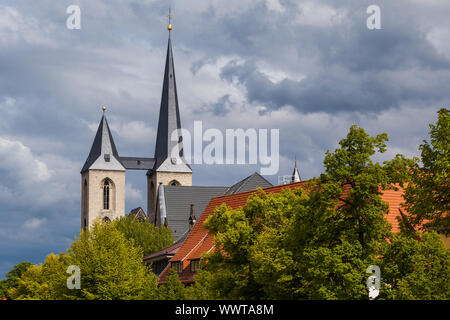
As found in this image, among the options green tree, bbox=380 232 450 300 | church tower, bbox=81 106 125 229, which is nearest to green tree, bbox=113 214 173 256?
church tower, bbox=81 106 125 229

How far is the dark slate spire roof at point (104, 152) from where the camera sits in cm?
14238

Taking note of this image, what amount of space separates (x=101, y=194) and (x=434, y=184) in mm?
110510

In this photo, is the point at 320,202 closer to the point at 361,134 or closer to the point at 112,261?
the point at 361,134

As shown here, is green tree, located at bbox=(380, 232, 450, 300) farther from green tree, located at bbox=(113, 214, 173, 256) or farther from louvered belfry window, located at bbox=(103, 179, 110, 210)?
louvered belfry window, located at bbox=(103, 179, 110, 210)

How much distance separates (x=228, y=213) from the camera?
38.3 metres

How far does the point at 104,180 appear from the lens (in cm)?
14300

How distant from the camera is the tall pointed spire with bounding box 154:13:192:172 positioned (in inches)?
5448

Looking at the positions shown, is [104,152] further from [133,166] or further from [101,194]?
[101,194]

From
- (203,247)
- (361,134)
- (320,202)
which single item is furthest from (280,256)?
(203,247)

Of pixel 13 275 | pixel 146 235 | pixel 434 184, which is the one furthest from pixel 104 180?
pixel 434 184

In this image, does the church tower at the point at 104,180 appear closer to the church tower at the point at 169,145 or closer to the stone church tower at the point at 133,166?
the stone church tower at the point at 133,166

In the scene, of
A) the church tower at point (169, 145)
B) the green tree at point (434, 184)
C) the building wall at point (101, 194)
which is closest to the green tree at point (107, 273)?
the green tree at point (434, 184)

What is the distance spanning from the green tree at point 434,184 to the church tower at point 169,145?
3958 inches
